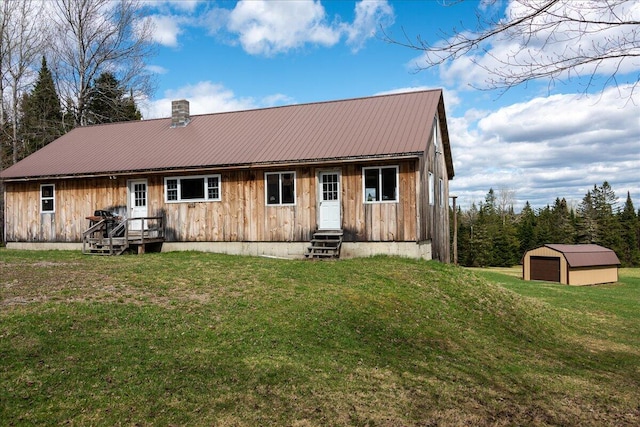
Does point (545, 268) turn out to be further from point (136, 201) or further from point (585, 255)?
point (136, 201)

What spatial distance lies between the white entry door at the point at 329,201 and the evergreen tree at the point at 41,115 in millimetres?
25021

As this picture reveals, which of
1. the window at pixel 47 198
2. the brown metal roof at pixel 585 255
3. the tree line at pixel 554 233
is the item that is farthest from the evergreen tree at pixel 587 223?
the window at pixel 47 198

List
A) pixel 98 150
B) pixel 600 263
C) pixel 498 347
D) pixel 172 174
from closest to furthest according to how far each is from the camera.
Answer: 1. pixel 498 347
2. pixel 172 174
3. pixel 98 150
4. pixel 600 263

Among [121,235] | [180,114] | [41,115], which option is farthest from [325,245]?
[41,115]

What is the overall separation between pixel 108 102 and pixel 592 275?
37.0m

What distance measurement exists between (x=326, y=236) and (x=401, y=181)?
313 cm

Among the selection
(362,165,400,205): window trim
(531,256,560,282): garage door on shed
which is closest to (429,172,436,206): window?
(362,165,400,205): window trim

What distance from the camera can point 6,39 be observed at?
3059 cm

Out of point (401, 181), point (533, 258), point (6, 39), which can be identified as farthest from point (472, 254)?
point (6, 39)

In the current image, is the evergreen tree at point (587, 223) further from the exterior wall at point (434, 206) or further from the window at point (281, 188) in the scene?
the window at point (281, 188)

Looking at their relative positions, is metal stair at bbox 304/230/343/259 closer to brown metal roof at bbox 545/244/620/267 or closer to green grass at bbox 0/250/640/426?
green grass at bbox 0/250/640/426

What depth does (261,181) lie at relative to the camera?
17594mm

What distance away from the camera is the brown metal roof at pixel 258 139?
16.7 meters

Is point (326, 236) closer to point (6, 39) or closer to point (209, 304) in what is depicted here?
point (209, 304)
